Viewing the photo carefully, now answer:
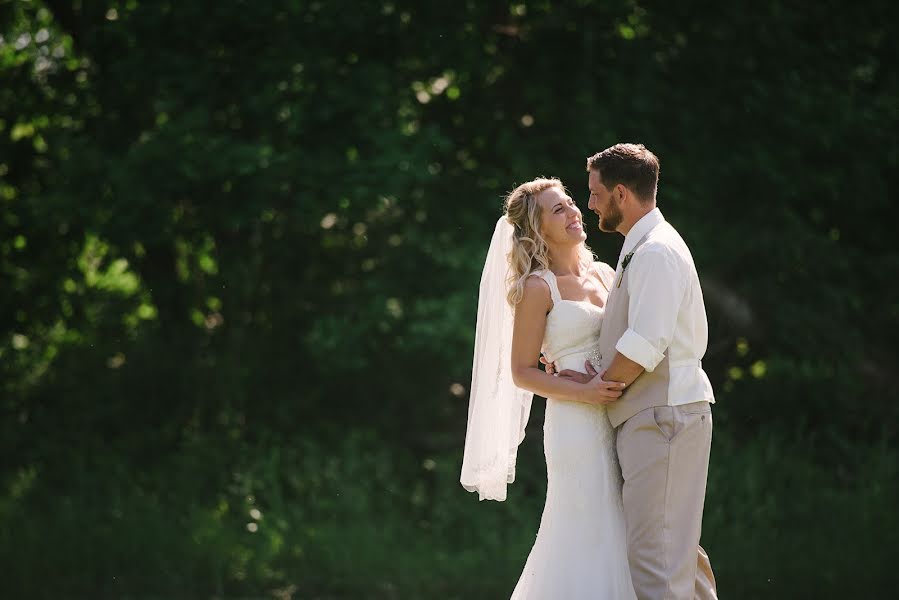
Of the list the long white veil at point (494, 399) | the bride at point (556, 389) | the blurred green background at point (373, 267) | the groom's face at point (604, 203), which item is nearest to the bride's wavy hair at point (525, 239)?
the bride at point (556, 389)

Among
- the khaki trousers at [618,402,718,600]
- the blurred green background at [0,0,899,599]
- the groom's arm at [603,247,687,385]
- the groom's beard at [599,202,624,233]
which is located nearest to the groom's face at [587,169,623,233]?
the groom's beard at [599,202,624,233]

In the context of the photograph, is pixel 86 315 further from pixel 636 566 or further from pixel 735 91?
pixel 636 566

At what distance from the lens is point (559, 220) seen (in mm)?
4559

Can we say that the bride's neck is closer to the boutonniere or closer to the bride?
the bride

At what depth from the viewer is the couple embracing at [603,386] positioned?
4.16 metres

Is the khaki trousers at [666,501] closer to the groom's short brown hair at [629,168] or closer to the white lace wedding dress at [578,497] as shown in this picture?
the white lace wedding dress at [578,497]

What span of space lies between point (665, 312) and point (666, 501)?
0.73 metres

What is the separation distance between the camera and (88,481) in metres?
9.19

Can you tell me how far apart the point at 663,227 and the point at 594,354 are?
0.62 m

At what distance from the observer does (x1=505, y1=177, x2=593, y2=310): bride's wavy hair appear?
4570 millimetres

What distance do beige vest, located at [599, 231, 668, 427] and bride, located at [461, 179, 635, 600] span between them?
0.08 m

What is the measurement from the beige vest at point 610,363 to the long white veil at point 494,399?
560 mm

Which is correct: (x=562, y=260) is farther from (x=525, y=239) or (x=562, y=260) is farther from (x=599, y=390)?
(x=599, y=390)

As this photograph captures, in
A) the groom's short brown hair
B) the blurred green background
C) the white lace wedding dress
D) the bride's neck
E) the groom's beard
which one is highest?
the groom's short brown hair
